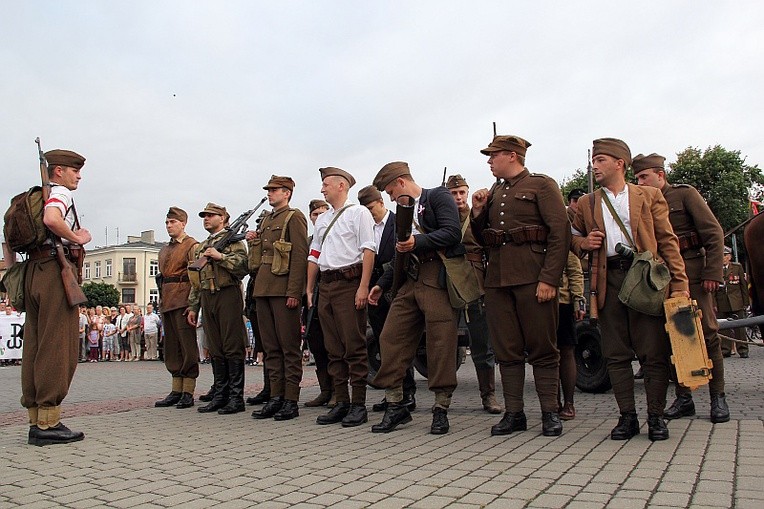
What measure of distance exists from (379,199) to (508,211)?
2718 mm

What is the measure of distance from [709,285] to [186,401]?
5.39 m

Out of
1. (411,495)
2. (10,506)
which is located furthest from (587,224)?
(10,506)

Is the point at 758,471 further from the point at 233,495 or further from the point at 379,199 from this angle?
the point at 379,199

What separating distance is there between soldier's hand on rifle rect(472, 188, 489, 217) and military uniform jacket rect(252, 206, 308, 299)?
1944 mm

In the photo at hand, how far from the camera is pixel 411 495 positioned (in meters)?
3.46

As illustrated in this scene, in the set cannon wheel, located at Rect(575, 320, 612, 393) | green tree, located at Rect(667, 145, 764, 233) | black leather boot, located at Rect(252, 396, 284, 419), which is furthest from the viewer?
green tree, located at Rect(667, 145, 764, 233)

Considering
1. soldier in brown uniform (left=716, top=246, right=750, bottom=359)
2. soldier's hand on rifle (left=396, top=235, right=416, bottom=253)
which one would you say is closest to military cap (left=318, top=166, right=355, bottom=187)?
soldier's hand on rifle (left=396, top=235, right=416, bottom=253)

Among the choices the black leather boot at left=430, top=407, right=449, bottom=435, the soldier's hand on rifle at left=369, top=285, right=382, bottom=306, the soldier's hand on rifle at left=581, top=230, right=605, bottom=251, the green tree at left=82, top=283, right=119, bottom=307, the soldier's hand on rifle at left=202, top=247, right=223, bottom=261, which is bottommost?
the black leather boot at left=430, top=407, right=449, bottom=435

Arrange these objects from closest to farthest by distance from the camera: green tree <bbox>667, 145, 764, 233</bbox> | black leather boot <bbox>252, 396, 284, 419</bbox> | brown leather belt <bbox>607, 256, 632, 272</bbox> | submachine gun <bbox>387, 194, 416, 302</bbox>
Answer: brown leather belt <bbox>607, 256, 632, 272</bbox> → submachine gun <bbox>387, 194, 416, 302</bbox> → black leather boot <bbox>252, 396, 284, 419</bbox> → green tree <bbox>667, 145, 764, 233</bbox>

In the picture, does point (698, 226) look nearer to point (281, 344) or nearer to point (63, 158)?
point (281, 344)

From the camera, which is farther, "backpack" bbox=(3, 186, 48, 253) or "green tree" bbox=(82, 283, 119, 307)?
"green tree" bbox=(82, 283, 119, 307)

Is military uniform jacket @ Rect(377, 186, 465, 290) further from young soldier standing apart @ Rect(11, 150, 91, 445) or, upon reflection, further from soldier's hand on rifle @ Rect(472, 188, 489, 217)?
young soldier standing apart @ Rect(11, 150, 91, 445)

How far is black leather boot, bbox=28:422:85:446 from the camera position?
209 inches

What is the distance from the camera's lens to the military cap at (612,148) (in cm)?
516
